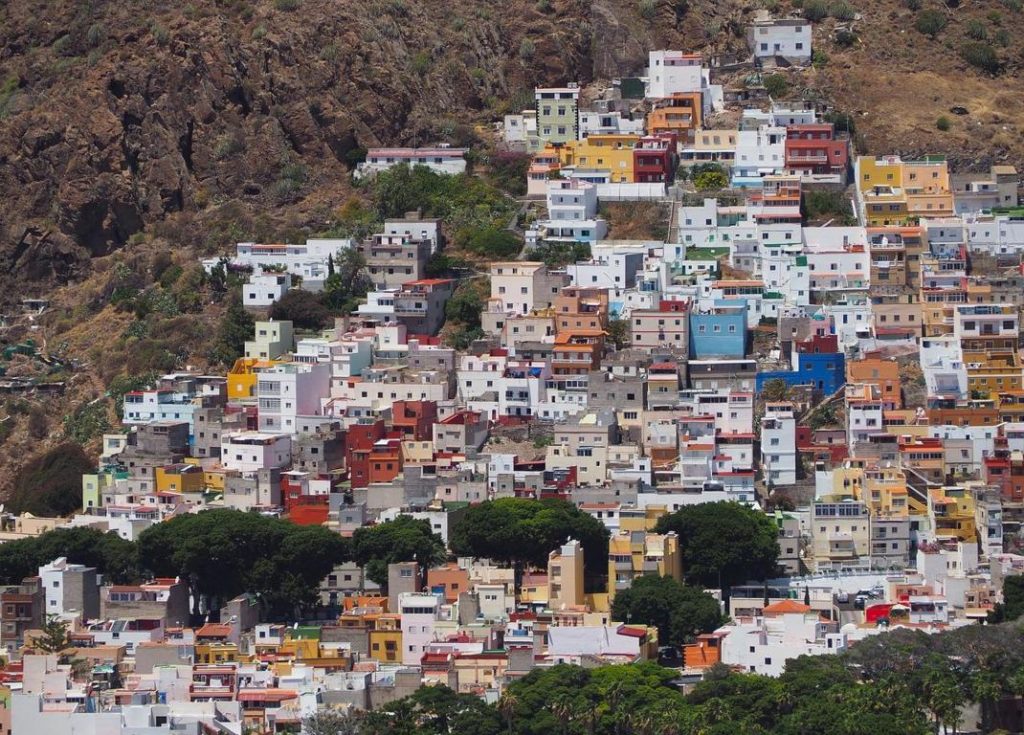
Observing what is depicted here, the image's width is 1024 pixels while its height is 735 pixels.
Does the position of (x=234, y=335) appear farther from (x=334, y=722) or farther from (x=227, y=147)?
(x=334, y=722)

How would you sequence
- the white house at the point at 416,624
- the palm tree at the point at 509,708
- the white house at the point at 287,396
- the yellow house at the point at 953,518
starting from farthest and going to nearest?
the white house at the point at 287,396
the yellow house at the point at 953,518
the white house at the point at 416,624
the palm tree at the point at 509,708

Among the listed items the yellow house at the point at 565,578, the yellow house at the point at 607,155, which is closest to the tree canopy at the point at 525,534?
the yellow house at the point at 565,578

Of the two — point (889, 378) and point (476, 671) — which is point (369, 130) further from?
point (476, 671)

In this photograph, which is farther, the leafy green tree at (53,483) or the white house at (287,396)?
the white house at (287,396)

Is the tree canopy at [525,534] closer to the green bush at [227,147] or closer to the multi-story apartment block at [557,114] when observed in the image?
the multi-story apartment block at [557,114]

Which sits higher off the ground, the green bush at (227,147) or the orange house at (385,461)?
the green bush at (227,147)

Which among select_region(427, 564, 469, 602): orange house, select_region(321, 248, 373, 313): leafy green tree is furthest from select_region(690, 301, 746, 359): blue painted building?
select_region(427, 564, 469, 602): orange house

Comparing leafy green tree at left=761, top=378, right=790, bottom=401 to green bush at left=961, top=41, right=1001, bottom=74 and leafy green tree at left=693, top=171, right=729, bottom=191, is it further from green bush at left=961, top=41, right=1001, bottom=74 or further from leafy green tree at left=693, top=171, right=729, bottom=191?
green bush at left=961, top=41, right=1001, bottom=74
